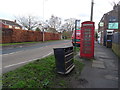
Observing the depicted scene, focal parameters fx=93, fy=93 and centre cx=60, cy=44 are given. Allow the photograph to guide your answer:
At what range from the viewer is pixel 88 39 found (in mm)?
7086

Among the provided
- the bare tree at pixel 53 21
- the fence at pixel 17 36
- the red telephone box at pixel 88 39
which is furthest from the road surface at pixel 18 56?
the bare tree at pixel 53 21

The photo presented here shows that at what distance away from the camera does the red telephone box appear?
6.98 metres

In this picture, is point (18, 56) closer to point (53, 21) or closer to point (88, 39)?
point (88, 39)

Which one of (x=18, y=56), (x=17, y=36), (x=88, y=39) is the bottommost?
(x=18, y=56)

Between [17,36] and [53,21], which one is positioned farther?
[53,21]

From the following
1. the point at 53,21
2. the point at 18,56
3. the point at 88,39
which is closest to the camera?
the point at 88,39

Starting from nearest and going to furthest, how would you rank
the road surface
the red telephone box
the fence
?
the road surface → the red telephone box → the fence

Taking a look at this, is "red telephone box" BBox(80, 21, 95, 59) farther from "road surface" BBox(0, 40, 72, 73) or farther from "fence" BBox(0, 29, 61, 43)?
"fence" BBox(0, 29, 61, 43)

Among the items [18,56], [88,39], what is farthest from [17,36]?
[88,39]

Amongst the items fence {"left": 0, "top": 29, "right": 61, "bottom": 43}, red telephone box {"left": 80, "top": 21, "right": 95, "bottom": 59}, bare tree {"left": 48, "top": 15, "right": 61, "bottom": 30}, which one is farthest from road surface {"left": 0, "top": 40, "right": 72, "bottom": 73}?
bare tree {"left": 48, "top": 15, "right": 61, "bottom": 30}

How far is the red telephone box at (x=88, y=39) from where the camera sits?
6.98 m

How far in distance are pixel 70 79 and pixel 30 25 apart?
41109 mm

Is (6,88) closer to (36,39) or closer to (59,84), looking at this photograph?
(59,84)

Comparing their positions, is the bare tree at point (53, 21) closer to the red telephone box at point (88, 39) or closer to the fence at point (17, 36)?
the fence at point (17, 36)
